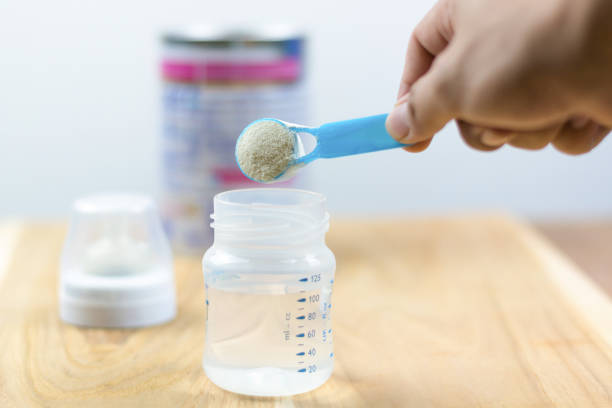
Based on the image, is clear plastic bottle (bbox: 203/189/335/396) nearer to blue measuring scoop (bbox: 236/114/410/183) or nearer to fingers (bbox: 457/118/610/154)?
blue measuring scoop (bbox: 236/114/410/183)

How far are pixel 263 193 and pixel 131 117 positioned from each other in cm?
77

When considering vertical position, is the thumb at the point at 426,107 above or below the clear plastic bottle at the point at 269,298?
above

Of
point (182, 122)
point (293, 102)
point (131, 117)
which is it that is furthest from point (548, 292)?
point (131, 117)

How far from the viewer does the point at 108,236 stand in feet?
2.87

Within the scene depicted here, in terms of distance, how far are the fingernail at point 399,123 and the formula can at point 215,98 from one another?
45 centimetres

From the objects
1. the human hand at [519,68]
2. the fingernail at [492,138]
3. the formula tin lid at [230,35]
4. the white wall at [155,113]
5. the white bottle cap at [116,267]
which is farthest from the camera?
the white wall at [155,113]

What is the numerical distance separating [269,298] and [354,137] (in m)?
0.16

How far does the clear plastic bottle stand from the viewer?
2.15 feet

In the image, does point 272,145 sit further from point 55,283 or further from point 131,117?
point 131,117

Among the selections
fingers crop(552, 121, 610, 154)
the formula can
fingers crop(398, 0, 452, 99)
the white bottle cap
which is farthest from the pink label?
fingers crop(552, 121, 610, 154)

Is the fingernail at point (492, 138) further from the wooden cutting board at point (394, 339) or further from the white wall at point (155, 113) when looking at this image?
the white wall at point (155, 113)

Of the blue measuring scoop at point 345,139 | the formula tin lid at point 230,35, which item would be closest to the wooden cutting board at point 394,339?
the blue measuring scoop at point 345,139

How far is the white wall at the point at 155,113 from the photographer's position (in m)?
1.35

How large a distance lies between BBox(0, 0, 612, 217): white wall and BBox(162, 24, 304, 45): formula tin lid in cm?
29
